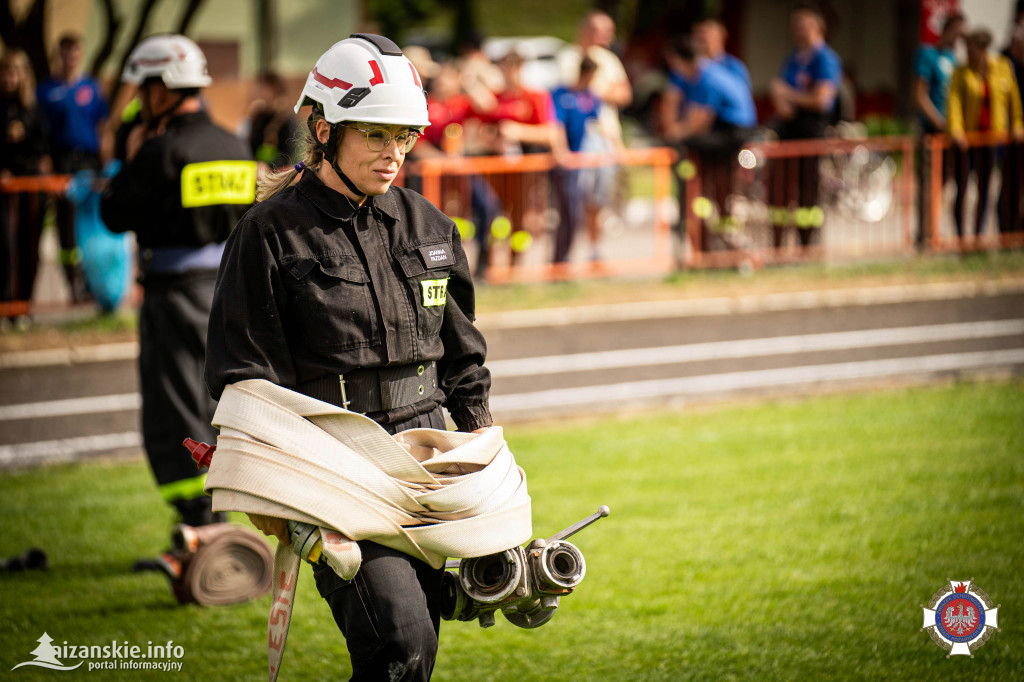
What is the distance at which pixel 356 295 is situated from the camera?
3664 millimetres

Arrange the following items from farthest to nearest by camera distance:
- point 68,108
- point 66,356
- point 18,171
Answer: point 68,108, point 18,171, point 66,356

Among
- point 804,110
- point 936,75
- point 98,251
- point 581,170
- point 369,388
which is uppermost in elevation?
point 936,75

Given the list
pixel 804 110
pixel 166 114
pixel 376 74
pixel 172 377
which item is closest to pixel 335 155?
pixel 376 74

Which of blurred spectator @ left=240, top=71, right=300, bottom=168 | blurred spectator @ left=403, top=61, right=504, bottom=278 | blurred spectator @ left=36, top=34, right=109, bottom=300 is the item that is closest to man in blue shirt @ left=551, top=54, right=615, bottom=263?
blurred spectator @ left=403, top=61, right=504, bottom=278

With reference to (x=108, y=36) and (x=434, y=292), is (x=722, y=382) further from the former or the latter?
(x=108, y=36)

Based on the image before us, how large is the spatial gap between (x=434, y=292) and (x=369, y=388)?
1.19 ft

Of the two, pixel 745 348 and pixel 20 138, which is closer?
pixel 745 348

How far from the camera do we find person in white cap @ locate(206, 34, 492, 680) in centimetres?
354

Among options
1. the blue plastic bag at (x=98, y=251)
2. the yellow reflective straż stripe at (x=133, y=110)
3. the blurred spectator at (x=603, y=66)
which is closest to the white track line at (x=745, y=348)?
the blue plastic bag at (x=98, y=251)

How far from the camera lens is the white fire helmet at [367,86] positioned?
3.60 meters

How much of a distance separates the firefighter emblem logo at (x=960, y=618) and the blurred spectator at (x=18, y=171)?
33.0ft

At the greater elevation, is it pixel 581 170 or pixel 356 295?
pixel 356 295

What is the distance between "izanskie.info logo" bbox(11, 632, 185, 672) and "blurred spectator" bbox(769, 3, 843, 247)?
10.9 metres

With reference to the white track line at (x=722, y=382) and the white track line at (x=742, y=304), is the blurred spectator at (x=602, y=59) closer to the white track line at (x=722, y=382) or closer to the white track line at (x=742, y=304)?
the white track line at (x=742, y=304)
